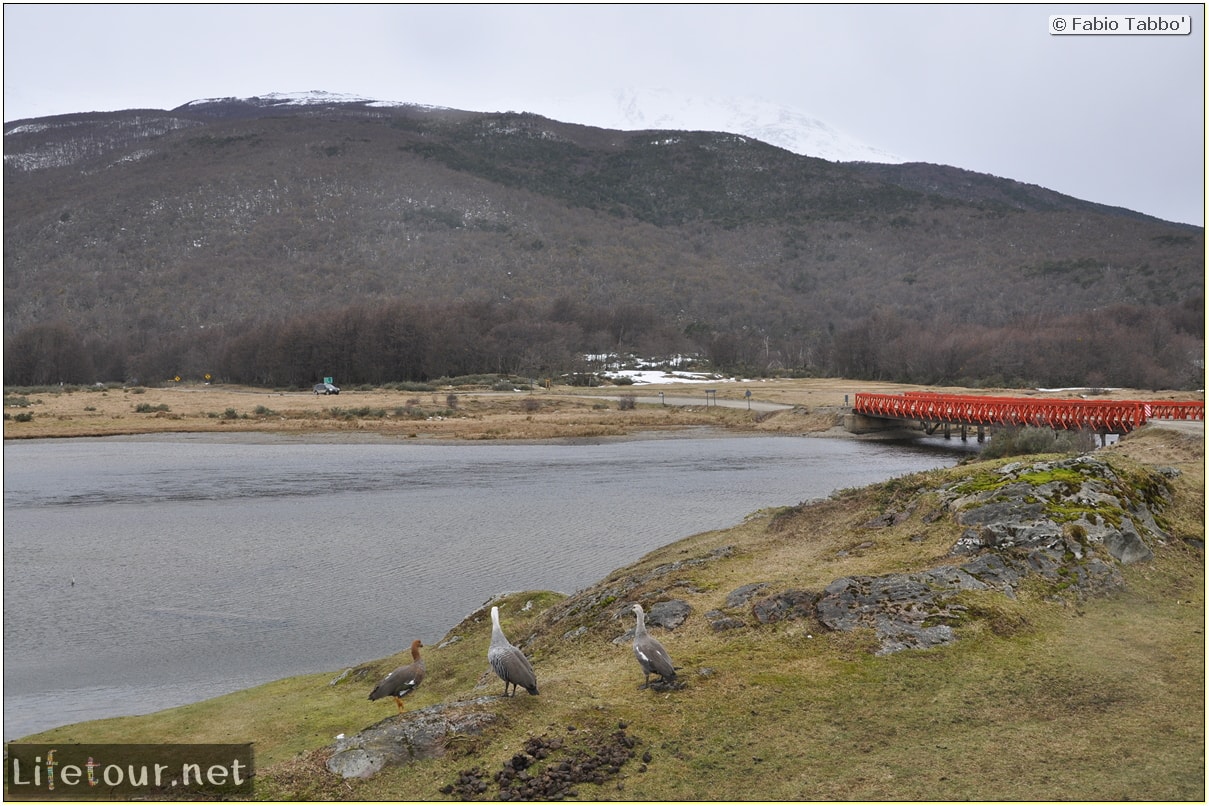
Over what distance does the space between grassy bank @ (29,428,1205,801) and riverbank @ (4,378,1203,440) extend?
149 ft

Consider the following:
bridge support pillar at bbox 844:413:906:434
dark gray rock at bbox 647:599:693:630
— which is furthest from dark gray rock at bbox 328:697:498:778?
bridge support pillar at bbox 844:413:906:434

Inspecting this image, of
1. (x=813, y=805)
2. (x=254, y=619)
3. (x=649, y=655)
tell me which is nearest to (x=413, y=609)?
(x=254, y=619)

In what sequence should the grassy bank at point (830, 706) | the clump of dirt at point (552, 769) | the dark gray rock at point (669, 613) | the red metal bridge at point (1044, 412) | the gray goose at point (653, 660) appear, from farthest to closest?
the red metal bridge at point (1044, 412) < the dark gray rock at point (669, 613) < the gray goose at point (653, 660) < the grassy bank at point (830, 706) < the clump of dirt at point (552, 769)

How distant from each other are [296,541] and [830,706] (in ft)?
68.3

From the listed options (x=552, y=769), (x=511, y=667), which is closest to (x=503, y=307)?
(x=511, y=667)

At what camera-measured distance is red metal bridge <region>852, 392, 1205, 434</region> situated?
39125 millimetres

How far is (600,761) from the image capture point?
26.1 ft

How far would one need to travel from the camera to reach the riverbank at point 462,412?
61375mm
